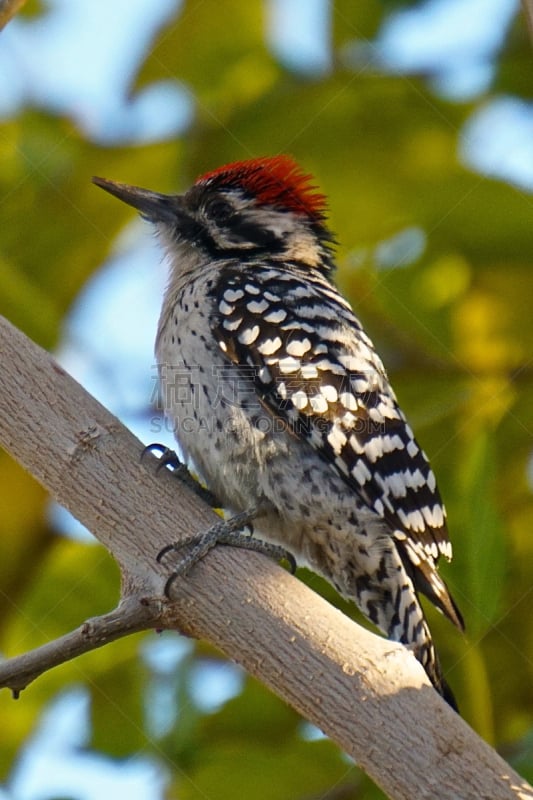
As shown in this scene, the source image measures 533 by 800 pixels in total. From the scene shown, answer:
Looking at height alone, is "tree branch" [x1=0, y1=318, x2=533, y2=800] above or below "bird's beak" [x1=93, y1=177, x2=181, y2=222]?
below

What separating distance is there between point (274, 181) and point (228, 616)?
7.62 ft

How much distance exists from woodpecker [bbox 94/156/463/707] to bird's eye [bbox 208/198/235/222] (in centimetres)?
43

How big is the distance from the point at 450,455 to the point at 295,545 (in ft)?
2.74

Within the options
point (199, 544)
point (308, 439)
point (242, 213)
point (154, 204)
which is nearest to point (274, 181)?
point (242, 213)

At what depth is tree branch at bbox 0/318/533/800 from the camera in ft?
6.97

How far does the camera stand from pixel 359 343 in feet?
12.4

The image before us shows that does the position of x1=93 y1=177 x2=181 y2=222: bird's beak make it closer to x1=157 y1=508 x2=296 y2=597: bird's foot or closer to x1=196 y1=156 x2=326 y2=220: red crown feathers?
x1=196 y1=156 x2=326 y2=220: red crown feathers

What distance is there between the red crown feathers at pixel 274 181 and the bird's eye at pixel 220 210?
0.08 meters

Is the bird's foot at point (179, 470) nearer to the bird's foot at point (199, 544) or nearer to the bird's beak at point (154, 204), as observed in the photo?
the bird's foot at point (199, 544)

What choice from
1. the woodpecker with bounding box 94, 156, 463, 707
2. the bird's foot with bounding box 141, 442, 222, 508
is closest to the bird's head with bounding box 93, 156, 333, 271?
the woodpecker with bounding box 94, 156, 463, 707

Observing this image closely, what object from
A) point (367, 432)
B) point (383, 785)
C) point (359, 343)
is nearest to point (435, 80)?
point (359, 343)

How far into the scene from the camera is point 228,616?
2357 mm

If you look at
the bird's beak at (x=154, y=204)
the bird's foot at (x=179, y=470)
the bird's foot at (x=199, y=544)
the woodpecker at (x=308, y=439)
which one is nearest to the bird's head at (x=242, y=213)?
the bird's beak at (x=154, y=204)

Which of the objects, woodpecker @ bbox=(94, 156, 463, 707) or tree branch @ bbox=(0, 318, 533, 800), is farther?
woodpecker @ bbox=(94, 156, 463, 707)
